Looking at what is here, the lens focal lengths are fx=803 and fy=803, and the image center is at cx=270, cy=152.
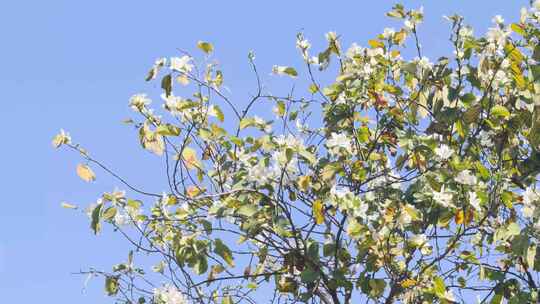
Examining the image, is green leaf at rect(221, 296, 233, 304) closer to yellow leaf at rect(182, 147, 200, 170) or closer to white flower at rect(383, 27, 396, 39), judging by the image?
yellow leaf at rect(182, 147, 200, 170)

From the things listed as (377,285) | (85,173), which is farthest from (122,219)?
(377,285)

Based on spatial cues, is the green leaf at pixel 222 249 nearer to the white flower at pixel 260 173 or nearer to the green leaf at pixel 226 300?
the white flower at pixel 260 173

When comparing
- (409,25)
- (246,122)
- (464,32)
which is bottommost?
(246,122)

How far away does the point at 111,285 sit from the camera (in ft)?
12.1

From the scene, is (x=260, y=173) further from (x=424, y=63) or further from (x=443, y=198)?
(x=424, y=63)

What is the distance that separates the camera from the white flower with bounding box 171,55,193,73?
3305 millimetres

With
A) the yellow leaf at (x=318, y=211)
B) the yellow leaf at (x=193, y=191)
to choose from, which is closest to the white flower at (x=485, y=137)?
the yellow leaf at (x=318, y=211)

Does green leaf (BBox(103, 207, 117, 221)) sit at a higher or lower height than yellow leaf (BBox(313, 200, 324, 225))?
higher

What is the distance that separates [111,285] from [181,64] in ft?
3.57

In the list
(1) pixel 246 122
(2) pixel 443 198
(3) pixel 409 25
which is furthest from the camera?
(3) pixel 409 25

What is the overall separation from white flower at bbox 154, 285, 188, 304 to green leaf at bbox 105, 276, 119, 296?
34 centimetres

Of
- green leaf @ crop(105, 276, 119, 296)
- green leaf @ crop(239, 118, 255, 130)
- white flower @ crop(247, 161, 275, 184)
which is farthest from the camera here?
green leaf @ crop(105, 276, 119, 296)

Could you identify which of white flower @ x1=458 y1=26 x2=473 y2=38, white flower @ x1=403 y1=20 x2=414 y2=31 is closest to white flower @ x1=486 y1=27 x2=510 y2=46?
white flower @ x1=458 y1=26 x2=473 y2=38

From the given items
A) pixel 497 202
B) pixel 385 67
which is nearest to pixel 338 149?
pixel 385 67
